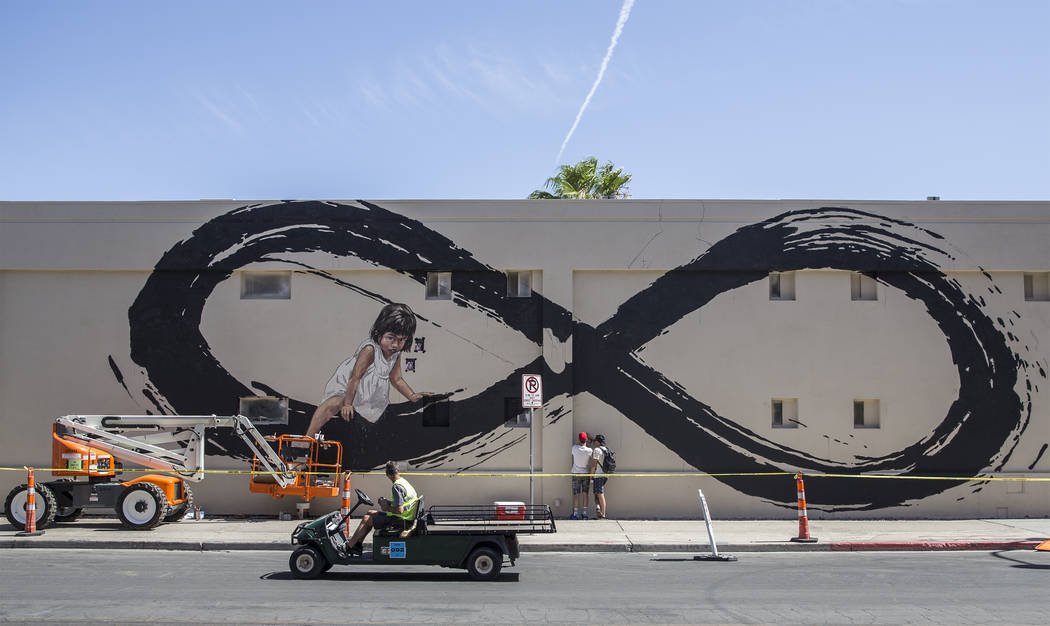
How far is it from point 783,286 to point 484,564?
35.6 feet

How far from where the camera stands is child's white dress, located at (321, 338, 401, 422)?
20125 mm

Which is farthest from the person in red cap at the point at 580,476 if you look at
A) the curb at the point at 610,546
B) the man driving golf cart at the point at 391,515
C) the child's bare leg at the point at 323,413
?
the man driving golf cart at the point at 391,515

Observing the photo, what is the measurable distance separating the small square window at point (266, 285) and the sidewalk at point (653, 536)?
490cm

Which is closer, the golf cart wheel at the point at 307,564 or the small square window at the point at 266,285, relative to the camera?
the golf cart wheel at the point at 307,564

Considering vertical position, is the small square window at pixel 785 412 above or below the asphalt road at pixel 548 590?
above

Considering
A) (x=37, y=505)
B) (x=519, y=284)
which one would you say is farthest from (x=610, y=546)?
(x=37, y=505)

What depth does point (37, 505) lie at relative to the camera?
17.0 metres

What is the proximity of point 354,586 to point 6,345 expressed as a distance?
1263cm

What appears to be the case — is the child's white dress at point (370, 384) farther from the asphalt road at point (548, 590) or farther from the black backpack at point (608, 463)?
the asphalt road at point (548, 590)

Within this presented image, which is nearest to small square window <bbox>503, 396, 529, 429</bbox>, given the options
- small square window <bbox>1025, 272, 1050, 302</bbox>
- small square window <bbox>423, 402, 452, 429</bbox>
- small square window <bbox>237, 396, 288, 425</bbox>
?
small square window <bbox>423, 402, 452, 429</bbox>

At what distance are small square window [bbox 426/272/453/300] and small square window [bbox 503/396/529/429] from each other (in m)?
2.66

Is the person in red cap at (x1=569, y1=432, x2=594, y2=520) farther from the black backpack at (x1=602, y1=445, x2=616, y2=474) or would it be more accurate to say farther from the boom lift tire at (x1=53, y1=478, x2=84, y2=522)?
the boom lift tire at (x1=53, y1=478, x2=84, y2=522)

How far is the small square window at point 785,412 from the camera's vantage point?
66.1ft

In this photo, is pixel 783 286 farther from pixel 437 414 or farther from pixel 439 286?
pixel 437 414
